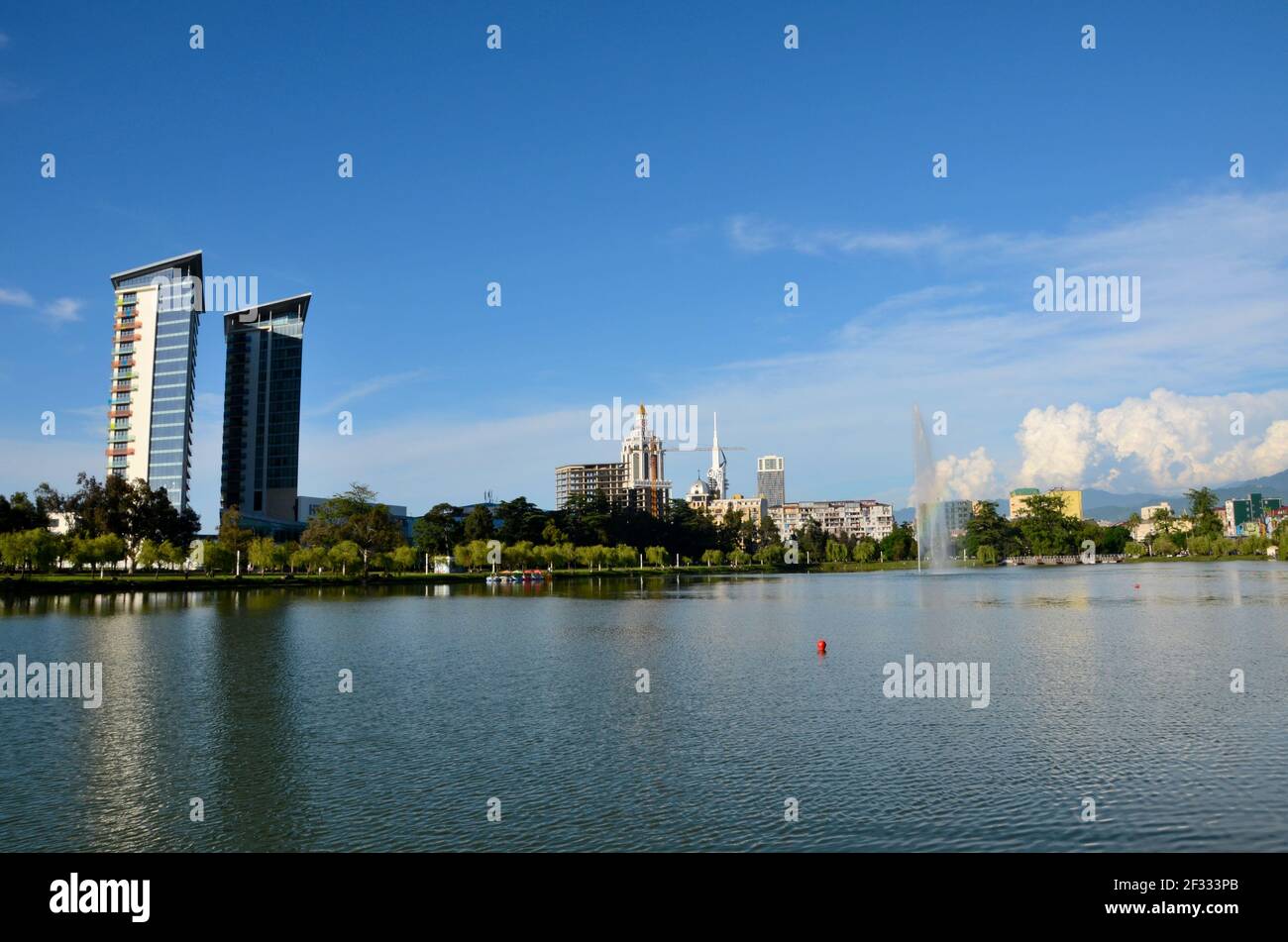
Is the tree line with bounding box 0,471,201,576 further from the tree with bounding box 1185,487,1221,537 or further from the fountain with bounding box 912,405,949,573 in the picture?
the tree with bounding box 1185,487,1221,537

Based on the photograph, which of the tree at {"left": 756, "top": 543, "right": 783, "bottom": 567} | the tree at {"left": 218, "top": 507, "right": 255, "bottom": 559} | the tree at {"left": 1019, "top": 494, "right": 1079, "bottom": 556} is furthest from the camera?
the tree at {"left": 756, "top": 543, "right": 783, "bottom": 567}

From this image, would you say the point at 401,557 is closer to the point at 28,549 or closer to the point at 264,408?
the point at 28,549

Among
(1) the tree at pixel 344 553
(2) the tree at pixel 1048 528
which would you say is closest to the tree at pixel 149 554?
(1) the tree at pixel 344 553

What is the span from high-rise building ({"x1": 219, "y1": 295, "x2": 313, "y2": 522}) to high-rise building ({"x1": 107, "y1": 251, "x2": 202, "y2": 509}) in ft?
110

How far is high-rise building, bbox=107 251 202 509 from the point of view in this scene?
446ft

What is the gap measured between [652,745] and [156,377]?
138236mm

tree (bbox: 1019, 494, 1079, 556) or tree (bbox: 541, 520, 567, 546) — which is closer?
tree (bbox: 541, 520, 567, 546)

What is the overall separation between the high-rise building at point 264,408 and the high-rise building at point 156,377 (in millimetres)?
33643

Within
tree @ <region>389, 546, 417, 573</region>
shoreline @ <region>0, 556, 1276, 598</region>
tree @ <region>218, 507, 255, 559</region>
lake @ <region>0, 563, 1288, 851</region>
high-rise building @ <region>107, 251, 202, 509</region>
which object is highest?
high-rise building @ <region>107, 251, 202, 509</region>

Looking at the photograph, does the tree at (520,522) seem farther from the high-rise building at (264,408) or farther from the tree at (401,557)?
the high-rise building at (264,408)

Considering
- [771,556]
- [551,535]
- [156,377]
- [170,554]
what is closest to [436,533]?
[551,535]

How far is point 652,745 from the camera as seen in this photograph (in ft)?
67.9

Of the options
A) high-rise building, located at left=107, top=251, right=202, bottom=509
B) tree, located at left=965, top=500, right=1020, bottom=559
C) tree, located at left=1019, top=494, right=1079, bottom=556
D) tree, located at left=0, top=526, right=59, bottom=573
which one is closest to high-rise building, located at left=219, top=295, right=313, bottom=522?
high-rise building, located at left=107, top=251, right=202, bottom=509
